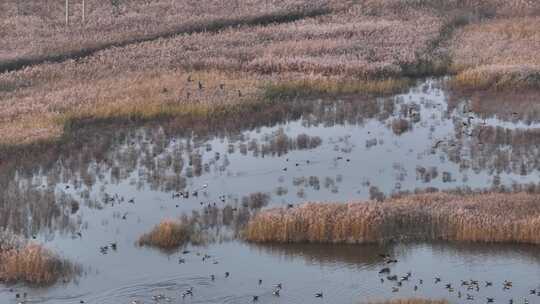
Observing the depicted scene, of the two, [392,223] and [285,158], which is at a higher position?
[285,158]

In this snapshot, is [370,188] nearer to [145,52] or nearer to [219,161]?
[219,161]

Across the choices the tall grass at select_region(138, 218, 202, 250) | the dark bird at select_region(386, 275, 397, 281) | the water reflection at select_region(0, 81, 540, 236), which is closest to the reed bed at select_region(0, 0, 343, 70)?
the water reflection at select_region(0, 81, 540, 236)

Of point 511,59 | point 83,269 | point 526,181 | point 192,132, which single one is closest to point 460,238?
point 526,181

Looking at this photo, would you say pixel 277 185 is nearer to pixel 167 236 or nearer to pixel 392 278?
pixel 167 236

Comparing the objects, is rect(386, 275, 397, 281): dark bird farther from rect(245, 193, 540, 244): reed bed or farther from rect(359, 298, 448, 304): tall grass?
rect(245, 193, 540, 244): reed bed

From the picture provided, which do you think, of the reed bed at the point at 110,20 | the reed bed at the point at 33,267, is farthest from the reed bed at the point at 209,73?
the reed bed at the point at 33,267

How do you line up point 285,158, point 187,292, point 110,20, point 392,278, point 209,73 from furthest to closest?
point 110,20, point 209,73, point 285,158, point 392,278, point 187,292

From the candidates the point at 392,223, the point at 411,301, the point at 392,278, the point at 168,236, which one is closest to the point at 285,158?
the point at 392,223
